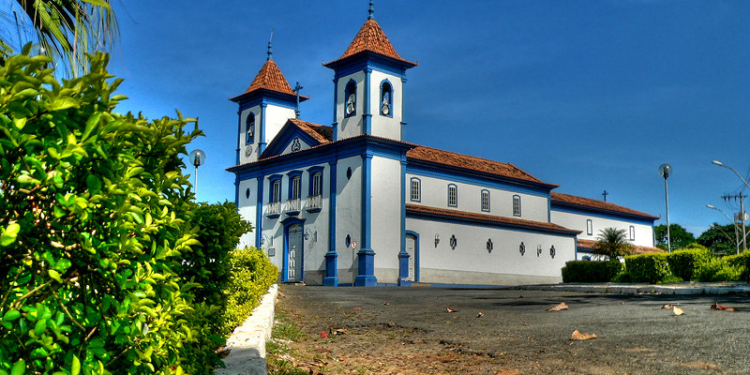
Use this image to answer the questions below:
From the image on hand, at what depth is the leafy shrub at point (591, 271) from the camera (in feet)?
86.8

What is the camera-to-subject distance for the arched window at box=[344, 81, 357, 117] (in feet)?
111

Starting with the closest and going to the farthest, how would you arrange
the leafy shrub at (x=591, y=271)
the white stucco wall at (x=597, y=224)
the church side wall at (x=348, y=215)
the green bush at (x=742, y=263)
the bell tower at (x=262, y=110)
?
1. the green bush at (x=742, y=263)
2. the leafy shrub at (x=591, y=271)
3. the church side wall at (x=348, y=215)
4. the bell tower at (x=262, y=110)
5. the white stucco wall at (x=597, y=224)

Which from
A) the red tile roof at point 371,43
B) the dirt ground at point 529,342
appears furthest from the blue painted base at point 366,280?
the dirt ground at point 529,342

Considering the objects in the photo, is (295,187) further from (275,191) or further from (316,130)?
(316,130)

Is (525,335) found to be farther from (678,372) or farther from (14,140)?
(14,140)

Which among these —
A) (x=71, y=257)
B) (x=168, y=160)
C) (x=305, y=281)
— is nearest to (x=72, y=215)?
(x=71, y=257)

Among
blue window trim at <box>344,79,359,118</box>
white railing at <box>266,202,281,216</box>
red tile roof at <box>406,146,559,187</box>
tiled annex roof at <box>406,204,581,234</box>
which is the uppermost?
blue window trim at <box>344,79,359,118</box>

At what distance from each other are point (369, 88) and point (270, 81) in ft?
33.4

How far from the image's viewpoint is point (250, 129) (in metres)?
41.5

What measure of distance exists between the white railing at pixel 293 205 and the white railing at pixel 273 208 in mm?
612

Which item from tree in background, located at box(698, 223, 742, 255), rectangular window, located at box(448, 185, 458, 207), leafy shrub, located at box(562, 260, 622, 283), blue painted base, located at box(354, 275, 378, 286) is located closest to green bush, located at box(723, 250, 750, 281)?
leafy shrub, located at box(562, 260, 622, 283)

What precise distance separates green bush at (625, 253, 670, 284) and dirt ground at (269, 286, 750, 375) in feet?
33.7

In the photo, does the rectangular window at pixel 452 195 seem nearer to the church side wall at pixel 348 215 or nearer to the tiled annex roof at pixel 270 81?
the church side wall at pixel 348 215

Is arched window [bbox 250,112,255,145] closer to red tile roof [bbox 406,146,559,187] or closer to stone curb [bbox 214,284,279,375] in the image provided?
red tile roof [bbox 406,146,559,187]
